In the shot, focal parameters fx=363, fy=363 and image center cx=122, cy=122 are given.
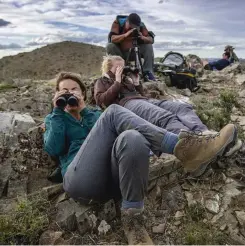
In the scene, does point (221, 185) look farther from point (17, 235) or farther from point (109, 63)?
point (109, 63)

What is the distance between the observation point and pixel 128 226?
3127mm

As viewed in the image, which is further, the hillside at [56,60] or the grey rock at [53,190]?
the hillside at [56,60]

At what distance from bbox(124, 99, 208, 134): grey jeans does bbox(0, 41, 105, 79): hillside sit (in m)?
21.7

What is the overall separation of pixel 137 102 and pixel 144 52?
341cm

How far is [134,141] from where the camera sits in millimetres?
3014

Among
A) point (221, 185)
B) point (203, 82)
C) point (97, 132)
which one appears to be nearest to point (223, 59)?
point (203, 82)

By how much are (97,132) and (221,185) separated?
5.47 feet

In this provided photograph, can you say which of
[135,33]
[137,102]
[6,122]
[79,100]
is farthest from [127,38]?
[79,100]

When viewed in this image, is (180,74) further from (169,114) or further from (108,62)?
(169,114)

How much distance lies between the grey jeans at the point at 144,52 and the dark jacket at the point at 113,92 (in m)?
2.53

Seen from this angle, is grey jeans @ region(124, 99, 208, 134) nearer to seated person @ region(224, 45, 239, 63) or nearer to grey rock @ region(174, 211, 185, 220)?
grey rock @ region(174, 211, 185, 220)

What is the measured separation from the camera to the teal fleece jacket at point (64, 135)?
11.9 feet

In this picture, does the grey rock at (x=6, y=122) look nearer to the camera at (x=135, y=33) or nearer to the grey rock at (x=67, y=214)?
the grey rock at (x=67, y=214)

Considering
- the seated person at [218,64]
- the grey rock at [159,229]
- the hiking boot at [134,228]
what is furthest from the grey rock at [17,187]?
the seated person at [218,64]
